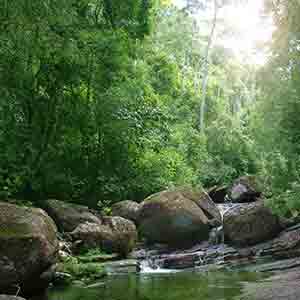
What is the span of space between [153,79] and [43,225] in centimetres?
1832

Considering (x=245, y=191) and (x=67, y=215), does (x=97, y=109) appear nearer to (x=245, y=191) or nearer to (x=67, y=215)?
(x=67, y=215)

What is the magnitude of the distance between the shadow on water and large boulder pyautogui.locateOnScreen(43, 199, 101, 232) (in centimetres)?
276

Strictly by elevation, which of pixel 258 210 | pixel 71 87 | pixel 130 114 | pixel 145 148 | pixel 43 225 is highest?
pixel 71 87

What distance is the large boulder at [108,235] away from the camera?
37.4 feet

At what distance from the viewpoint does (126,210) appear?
14828mm

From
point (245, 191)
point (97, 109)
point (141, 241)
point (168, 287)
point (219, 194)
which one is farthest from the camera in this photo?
point (219, 194)

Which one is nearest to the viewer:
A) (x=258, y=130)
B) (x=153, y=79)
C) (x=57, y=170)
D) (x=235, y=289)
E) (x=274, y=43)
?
(x=235, y=289)

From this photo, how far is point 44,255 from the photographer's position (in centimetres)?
779

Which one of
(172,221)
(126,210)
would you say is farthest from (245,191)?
(126,210)

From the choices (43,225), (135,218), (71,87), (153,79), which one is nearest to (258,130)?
(135,218)

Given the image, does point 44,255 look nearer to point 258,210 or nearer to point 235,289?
point 235,289

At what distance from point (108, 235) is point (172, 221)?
3.00m

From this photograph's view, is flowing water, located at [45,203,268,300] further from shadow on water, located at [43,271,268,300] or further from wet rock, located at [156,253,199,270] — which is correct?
wet rock, located at [156,253,199,270]

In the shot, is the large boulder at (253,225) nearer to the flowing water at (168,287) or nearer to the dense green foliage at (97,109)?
the dense green foliage at (97,109)
